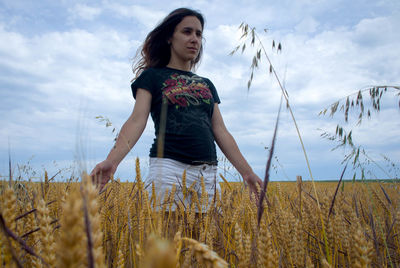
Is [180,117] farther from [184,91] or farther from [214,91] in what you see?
[214,91]

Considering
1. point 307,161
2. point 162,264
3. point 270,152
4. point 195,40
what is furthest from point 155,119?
point 162,264

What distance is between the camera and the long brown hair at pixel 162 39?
9.76ft

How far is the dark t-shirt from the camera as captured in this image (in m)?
2.39

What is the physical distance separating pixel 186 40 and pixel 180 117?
0.74 meters

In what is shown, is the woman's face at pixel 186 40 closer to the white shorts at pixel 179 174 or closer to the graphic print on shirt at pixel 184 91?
the graphic print on shirt at pixel 184 91

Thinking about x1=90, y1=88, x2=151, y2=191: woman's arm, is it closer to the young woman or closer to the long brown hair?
the young woman

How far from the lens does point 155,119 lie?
99.5 inches

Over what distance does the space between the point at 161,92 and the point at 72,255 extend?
216 centimetres

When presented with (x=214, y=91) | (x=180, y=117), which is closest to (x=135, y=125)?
(x=180, y=117)

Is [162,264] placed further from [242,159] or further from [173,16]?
[173,16]

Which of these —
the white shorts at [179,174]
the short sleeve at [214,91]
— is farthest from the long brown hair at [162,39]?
the white shorts at [179,174]

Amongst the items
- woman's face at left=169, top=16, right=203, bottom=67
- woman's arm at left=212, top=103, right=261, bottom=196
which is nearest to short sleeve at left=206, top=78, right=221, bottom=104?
woman's arm at left=212, top=103, right=261, bottom=196

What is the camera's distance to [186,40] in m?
2.65

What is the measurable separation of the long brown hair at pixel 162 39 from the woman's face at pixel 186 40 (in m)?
0.11
